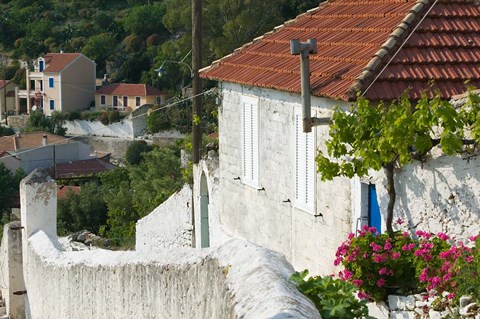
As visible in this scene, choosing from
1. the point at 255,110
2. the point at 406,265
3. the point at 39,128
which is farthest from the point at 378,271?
the point at 39,128

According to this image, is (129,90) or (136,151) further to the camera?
(129,90)

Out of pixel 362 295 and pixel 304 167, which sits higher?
pixel 304 167

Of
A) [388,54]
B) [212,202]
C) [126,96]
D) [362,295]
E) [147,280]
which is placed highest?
[388,54]

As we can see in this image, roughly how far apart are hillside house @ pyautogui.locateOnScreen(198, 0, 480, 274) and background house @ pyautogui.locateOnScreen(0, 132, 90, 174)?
4109cm

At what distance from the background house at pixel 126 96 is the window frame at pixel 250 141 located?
5367cm

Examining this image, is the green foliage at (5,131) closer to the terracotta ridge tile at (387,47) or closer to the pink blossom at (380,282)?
the terracotta ridge tile at (387,47)

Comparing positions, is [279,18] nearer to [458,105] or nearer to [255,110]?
[255,110]

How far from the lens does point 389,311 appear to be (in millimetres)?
9539

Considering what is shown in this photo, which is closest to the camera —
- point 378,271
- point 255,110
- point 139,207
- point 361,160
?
point 378,271

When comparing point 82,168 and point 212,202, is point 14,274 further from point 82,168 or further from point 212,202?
point 82,168

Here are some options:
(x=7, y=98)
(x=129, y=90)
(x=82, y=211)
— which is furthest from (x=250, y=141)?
(x=7, y=98)

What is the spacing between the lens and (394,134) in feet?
31.4

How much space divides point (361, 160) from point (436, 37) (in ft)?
7.31

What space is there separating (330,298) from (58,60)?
71.2 meters
